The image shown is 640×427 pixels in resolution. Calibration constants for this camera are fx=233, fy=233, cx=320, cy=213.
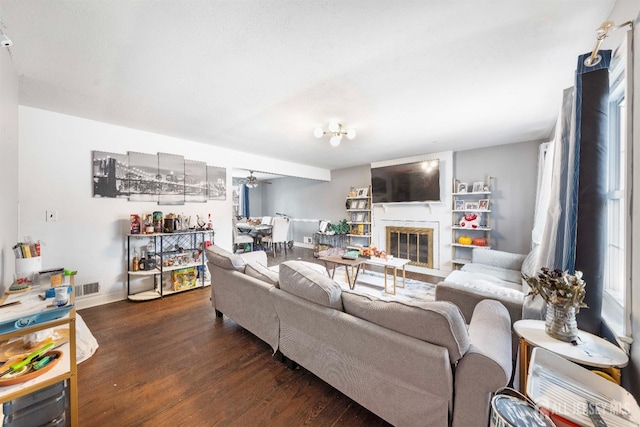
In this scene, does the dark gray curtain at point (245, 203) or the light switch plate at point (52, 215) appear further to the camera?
the dark gray curtain at point (245, 203)

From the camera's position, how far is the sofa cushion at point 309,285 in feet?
4.93

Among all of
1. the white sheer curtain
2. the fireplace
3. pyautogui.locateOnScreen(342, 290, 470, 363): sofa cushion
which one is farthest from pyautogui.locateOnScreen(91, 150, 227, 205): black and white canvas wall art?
the white sheer curtain

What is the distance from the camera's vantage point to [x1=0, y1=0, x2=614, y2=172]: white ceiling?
1335 mm

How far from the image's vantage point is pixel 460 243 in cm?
432

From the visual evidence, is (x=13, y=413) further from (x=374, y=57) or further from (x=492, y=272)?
(x=492, y=272)

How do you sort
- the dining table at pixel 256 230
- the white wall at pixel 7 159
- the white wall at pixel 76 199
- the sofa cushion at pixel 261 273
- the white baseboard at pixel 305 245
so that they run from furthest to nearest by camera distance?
the white baseboard at pixel 305 245, the dining table at pixel 256 230, the white wall at pixel 76 199, the sofa cushion at pixel 261 273, the white wall at pixel 7 159

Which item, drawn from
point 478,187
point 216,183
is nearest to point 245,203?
point 216,183

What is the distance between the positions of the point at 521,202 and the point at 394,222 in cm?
220

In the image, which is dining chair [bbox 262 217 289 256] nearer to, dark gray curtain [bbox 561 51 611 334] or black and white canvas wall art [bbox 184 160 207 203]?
black and white canvas wall art [bbox 184 160 207 203]

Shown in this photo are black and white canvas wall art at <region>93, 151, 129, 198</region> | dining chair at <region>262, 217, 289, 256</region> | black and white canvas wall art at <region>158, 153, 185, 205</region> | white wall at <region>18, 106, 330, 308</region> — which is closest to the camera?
white wall at <region>18, 106, 330, 308</region>

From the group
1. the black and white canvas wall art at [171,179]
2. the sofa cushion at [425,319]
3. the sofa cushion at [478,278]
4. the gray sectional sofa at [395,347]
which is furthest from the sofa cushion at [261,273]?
the black and white canvas wall art at [171,179]

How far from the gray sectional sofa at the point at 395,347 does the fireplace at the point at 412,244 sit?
321 centimetres

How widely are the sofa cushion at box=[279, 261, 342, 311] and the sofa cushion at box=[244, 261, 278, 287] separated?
182 mm

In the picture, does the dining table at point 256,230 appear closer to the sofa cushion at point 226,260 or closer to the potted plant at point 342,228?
the potted plant at point 342,228
